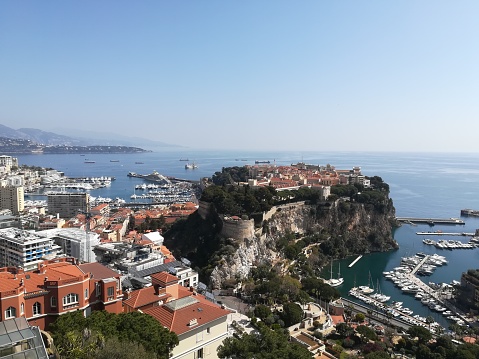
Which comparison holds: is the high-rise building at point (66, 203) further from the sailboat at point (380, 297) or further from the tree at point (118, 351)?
the tree at point (118, 351)

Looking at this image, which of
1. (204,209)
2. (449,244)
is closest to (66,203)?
(204,209)

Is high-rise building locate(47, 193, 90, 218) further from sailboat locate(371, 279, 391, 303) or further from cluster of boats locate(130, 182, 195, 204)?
sailboat locate(371, 279, 391, 303)

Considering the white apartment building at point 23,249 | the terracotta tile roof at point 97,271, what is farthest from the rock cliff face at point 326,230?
the terracotta tile roof at point 97,271

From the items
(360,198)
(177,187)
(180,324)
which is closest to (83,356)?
(180,324)

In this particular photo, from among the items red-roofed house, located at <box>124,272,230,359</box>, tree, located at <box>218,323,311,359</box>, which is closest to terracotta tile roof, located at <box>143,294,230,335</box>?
red-roofed house, located at <box>124,272,230,359</box>

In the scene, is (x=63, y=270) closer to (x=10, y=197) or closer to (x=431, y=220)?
(x=10, y=197)
